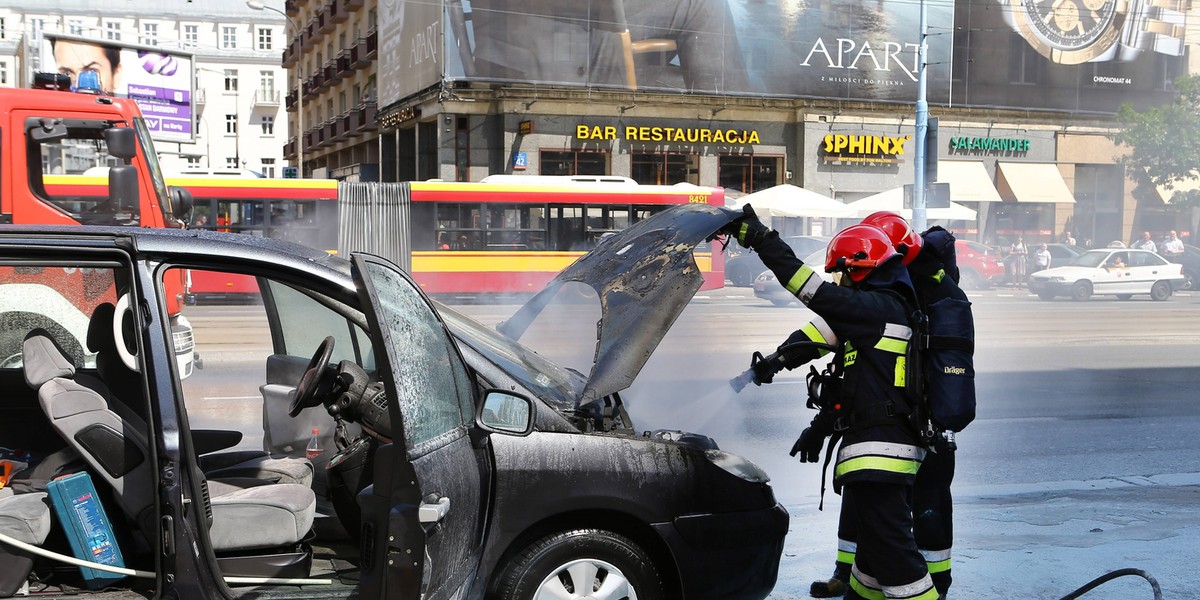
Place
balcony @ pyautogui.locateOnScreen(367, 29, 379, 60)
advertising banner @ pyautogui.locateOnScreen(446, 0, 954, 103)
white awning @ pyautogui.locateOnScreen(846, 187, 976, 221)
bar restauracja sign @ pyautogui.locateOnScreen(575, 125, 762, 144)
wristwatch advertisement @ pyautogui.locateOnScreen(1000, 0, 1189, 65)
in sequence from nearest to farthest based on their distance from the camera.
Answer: white awning @ pyautogui.locateOnScreen(846, 187, 976, 221), advertising banner @ pyautogui.locateOnScreen(446, 0, 954, 103), bar restauracja sign @ pyautogui.locateOnScreen(575, 125, 762, 144), wristwatch advertisement @ pyautogui.locateOnScreen(1000, 0, 1189, 65), balcony @ pyautogui.locateOnScreen(367, 29, 379, 60)

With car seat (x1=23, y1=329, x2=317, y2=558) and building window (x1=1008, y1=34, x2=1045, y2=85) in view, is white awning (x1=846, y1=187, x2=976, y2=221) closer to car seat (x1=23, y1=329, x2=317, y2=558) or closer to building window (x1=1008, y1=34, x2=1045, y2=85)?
building window (x1=1008, y1=34, x2=1045, y2=85)

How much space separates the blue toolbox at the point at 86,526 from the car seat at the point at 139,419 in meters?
0.24

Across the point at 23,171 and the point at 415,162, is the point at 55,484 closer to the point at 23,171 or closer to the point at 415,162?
the point at 23,171

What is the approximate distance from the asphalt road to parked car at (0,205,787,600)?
716 millimetres

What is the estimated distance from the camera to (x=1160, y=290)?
25781 millimetres

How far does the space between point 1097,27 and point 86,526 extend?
138ft

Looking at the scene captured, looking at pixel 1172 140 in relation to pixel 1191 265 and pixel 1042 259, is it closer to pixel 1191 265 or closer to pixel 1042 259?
pixel 1191 265

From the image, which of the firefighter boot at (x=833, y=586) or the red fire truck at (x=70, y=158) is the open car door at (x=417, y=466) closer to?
the firefighter boot at (x=833, y=586)

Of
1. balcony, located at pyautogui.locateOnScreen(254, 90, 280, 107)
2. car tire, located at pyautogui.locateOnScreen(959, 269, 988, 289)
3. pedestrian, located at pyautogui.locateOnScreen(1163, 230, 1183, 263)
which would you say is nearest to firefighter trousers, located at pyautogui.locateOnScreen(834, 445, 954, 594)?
car tire, located at pyautogui.locateOnScreen(959, 269, 988, 289)

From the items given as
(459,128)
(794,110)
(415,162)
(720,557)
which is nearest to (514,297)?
(459,128)

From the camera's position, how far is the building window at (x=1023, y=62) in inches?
1457

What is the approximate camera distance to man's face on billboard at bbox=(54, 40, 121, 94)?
11344mm

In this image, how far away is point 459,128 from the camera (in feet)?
104

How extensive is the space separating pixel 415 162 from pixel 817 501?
3024cm
